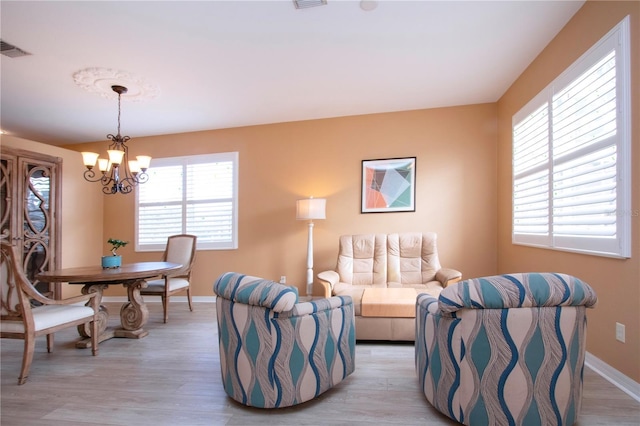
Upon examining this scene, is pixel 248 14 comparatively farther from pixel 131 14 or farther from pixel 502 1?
pixel 502 1

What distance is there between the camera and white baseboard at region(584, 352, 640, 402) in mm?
1981

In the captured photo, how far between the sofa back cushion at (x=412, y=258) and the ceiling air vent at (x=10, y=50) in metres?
4.11

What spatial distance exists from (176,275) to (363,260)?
8.33 feet

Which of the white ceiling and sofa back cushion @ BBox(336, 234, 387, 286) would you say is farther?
sofa back cushion @ BBox(336, 234, 387, 286)

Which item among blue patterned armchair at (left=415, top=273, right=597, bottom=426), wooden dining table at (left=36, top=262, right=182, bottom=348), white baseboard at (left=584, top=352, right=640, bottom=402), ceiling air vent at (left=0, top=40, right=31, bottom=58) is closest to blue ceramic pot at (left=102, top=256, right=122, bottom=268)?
wooden dining table at (left=36, top=262, right=182, bottom=348)

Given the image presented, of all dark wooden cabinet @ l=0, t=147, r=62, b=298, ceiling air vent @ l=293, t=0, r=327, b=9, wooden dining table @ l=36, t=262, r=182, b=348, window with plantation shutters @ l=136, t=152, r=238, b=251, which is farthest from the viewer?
window with plantation shutters @ l=136, t=152, r=238, b=251

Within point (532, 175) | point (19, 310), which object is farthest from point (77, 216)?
point (532, 175)

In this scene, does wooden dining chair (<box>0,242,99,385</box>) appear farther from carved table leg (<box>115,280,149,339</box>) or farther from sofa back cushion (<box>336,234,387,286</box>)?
sofa back cushion (<box>336,234,387,286</box>)

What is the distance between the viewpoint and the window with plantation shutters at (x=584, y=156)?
205 centimetres

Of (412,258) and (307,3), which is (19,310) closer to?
(307,3)

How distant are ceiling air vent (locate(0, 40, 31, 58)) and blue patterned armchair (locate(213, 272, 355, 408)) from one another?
288cm

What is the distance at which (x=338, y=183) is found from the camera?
15.2 feet

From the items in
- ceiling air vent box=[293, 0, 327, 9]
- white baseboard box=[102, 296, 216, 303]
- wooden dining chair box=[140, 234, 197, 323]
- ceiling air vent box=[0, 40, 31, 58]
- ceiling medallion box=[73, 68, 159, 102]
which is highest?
ceiling air vent box=[293, 0, 327, 9]

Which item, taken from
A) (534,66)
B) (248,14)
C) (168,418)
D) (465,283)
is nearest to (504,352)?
(465,283)
